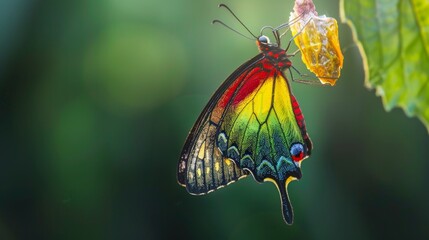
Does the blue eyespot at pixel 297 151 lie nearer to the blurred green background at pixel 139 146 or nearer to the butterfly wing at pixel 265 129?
the butterfly wing at pixel 265 129

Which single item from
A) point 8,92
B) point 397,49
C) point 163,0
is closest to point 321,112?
point 163,0

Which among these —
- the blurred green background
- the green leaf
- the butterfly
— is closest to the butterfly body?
the butterfly

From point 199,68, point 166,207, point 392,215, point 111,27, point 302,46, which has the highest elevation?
point 111,27

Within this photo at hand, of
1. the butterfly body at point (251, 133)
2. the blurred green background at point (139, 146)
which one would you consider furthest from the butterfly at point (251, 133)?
the blurred green background at point (139, 146)

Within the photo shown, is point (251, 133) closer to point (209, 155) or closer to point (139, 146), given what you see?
point (209, 155)

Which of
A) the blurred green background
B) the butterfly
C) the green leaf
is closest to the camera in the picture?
the green leaf

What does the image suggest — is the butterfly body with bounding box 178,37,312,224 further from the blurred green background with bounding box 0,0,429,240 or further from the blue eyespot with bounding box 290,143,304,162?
the blurred green background with bounding box 0,0,429,240

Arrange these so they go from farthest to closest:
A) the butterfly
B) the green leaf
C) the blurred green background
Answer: the blurred green background < the butterfly < the green leaf

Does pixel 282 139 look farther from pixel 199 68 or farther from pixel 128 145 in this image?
pixel 128 145
